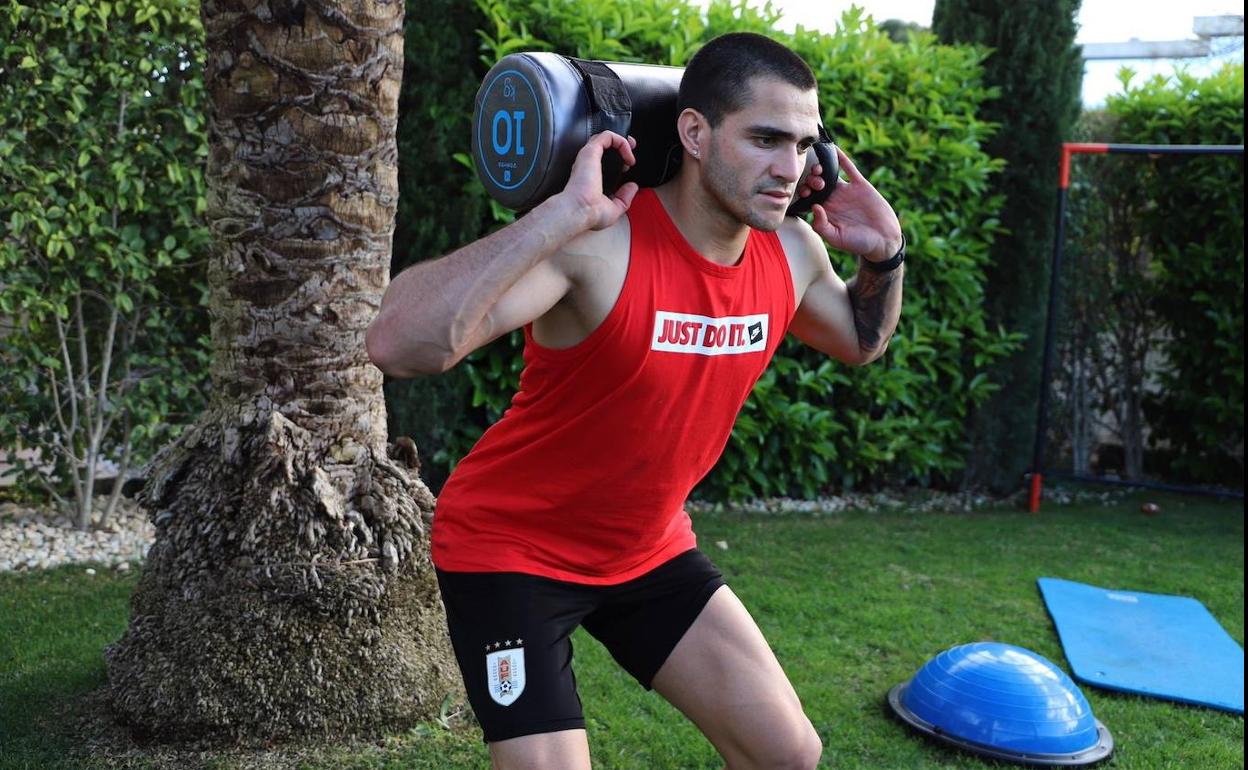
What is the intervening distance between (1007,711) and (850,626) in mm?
1260

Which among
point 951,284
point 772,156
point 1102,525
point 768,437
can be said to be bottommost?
point 1102,525

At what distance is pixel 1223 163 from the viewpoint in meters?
8.00

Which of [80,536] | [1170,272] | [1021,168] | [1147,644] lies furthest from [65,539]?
[1170,272]

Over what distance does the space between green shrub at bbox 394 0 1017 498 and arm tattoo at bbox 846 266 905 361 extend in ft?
12.5

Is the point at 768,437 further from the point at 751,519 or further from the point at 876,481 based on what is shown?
the point at 876,481

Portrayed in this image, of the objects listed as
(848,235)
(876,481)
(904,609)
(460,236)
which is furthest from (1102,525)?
(848,235)

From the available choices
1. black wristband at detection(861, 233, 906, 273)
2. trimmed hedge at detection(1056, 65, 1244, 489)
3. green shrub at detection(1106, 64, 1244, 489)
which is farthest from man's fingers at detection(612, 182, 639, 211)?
green shrub at detection(1106, 64, 1244, 489)

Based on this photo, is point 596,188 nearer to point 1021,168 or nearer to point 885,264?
point 885,264

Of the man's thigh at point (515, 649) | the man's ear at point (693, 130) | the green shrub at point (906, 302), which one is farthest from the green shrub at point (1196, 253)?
the man's thigh at point (515, 649)

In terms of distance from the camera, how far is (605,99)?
101 inches

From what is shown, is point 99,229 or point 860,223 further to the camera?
point 99,229

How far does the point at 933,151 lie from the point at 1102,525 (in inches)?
104

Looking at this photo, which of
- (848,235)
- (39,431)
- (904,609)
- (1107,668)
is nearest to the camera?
(848,235)

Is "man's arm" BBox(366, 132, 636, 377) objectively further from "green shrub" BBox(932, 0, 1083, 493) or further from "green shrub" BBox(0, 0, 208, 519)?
"green shrub" BBox(932, 0, 1083, 493)
